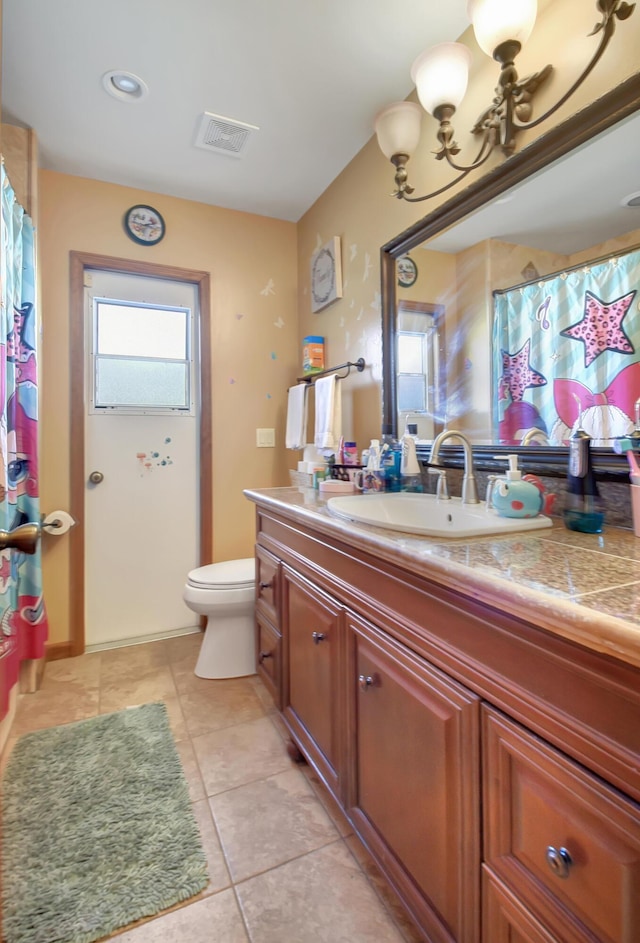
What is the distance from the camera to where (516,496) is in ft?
3.32

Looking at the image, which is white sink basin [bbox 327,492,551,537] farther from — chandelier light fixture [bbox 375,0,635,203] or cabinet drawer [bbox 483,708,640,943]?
chandelier light fixture [bbox 375,0,635,203]

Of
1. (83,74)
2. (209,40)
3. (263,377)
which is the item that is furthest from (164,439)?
(209,40)

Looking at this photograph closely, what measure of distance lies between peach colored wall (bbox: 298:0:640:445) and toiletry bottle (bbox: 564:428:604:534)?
813 mm

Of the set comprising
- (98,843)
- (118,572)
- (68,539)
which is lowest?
(98,843)

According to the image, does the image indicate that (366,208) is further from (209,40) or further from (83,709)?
(83,709)

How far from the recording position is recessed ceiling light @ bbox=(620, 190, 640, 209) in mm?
949

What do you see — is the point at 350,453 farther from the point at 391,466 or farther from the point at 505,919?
the point at 505,919

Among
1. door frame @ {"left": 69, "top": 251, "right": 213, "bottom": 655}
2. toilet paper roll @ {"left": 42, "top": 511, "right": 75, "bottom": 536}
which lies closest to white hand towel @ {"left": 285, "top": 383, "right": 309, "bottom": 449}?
door frame @ {"left": 69, "top": 251, "right": 213, "bottom": 655}

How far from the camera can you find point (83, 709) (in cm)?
181

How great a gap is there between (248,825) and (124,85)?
8.35ft

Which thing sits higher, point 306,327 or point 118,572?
point 306,327

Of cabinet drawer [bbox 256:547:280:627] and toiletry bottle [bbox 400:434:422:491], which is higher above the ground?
toiletry bottle [bbox 400:434:422:491]

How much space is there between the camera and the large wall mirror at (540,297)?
980mm

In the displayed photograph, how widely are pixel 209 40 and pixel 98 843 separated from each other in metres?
2.47
